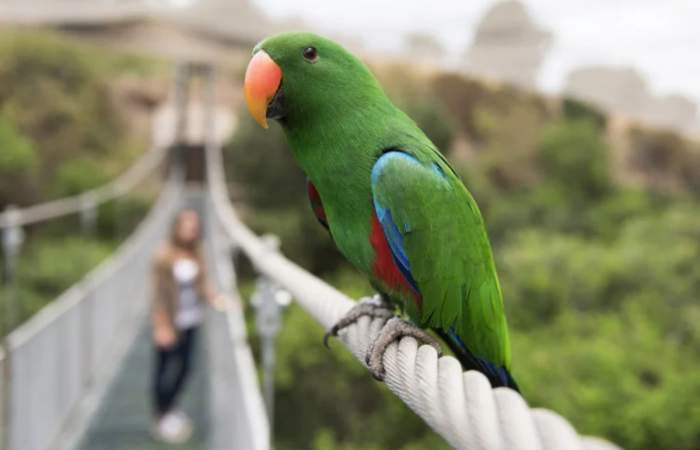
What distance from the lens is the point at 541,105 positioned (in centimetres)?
2659

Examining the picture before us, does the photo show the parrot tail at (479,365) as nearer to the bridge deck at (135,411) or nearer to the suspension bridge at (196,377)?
the suspension bridge at (196,377)

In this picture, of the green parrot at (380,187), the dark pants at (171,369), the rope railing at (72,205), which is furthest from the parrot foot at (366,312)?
the rope railing at (72,205)

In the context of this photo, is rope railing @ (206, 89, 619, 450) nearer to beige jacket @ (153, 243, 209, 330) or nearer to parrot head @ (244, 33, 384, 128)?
parrot head @ (244, 33, 384, 128)

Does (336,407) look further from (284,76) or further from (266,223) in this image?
(284,76)

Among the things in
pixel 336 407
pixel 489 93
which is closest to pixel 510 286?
pixel 336 407

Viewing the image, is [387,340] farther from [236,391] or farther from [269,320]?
[236,391]

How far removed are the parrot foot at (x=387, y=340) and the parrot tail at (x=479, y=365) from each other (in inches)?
6.5

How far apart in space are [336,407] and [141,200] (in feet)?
28.4

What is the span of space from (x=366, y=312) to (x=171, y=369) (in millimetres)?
1971

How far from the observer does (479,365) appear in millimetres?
1018

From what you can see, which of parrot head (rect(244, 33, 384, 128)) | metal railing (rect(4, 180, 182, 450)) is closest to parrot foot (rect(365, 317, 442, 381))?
parrot head (rect(244, 33, 384, 128))

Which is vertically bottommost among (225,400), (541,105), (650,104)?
(650,104)

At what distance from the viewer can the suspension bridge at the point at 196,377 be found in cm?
48

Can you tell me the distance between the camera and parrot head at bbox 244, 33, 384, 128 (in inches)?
36.5
